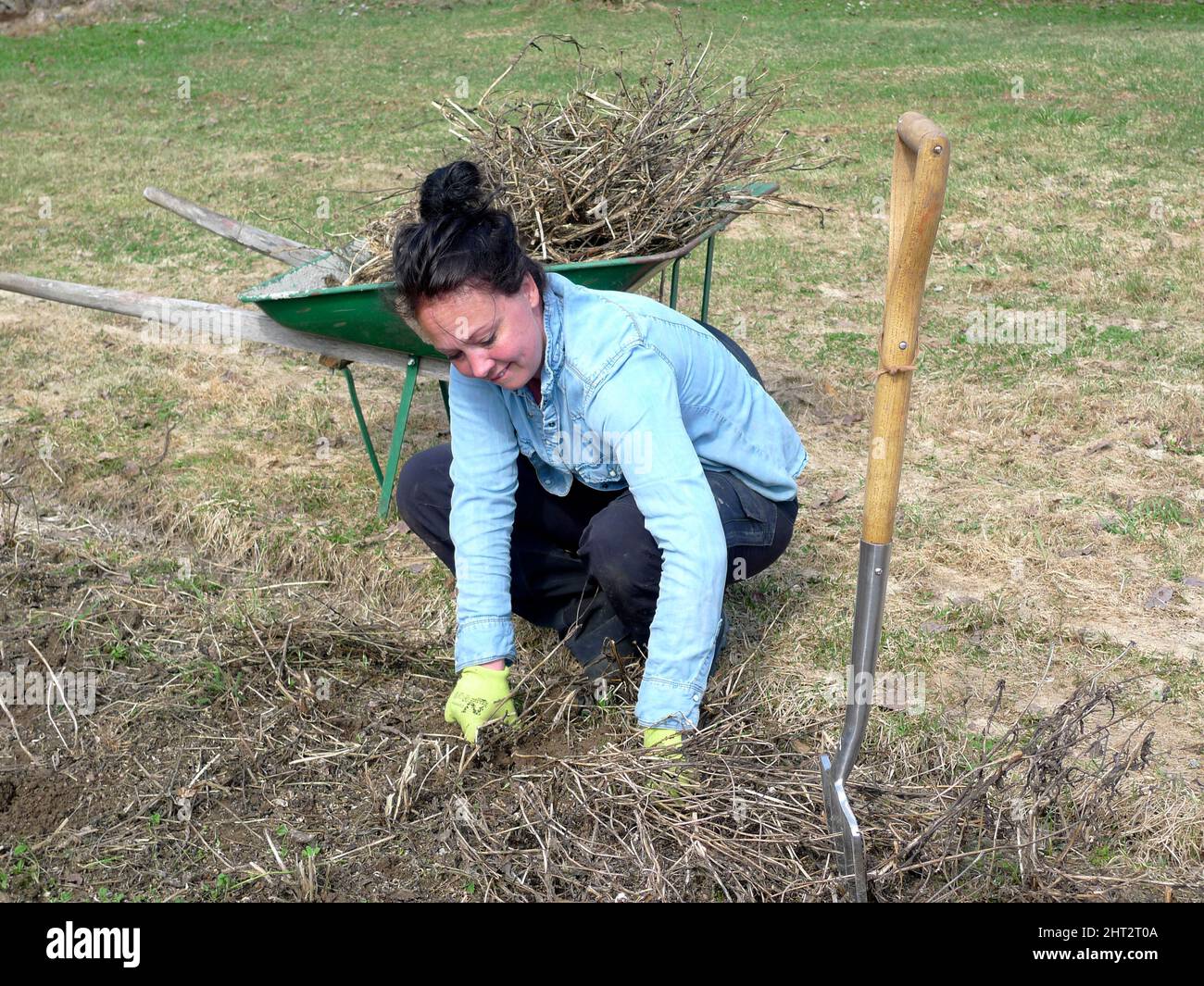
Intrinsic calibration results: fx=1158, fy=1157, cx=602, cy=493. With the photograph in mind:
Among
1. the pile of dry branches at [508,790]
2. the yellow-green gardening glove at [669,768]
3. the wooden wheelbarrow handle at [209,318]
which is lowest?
the pile of dry branches at [508,790]

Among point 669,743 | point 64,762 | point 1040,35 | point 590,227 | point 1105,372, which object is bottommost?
point 64,762

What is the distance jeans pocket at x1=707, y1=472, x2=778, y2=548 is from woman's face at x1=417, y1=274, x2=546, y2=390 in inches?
22.4

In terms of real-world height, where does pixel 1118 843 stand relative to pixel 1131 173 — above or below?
below

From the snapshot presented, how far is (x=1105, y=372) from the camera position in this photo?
16.6 feet

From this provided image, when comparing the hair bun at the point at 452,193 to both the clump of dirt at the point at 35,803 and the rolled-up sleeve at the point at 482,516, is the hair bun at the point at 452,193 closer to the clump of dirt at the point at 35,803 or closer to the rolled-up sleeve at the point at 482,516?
the rolled-up sleeve at the point at 482,516

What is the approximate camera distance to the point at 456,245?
233 cm

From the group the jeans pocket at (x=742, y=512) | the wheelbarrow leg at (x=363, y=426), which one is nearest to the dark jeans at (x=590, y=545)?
the jeans pocket at (x=742, y=512)

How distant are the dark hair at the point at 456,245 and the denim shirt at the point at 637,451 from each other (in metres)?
0.17

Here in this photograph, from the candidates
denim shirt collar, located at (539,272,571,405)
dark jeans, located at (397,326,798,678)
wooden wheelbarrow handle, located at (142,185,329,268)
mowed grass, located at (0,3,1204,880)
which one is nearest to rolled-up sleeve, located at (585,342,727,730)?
denim shirt collar, located at (539,272,571,405)

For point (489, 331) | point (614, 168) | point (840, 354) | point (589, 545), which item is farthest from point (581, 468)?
point (840, 354)

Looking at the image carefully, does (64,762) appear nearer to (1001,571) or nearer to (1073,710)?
(1073,710)

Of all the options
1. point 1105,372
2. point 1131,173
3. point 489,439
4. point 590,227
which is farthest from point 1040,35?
point 489,439

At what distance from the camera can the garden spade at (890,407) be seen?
6.08 feet

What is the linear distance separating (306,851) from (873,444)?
4.65 ft
